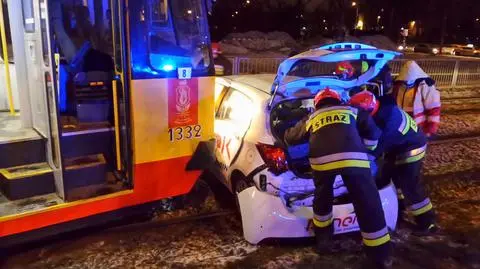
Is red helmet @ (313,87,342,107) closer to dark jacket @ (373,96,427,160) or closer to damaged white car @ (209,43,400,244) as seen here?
damaged white car @ (209,43,400,244)

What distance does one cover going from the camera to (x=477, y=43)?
50.5m

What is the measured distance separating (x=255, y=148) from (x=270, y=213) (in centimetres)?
64

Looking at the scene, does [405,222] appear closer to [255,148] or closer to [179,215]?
[255,148]

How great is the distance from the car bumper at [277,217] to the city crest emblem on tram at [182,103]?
0.96 m

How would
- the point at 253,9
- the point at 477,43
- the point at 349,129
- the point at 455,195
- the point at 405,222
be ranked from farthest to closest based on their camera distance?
the point at 477,43 < the point at 253,9 < the point at 455,195 < the point at 405,222 < the point at 349,129

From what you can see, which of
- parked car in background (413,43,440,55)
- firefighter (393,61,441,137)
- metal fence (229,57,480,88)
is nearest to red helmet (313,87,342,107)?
firefighter (393,61,441,137)

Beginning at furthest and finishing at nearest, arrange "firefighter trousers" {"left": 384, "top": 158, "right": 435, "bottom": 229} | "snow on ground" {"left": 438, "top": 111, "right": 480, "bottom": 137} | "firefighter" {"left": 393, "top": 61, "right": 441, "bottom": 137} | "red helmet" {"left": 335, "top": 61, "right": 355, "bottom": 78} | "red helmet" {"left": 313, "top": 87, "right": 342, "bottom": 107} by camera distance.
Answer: "snow on ground" {"left": 438, "top": 111, "right": 480, "bottom": 137} < "firefighter" {"left": 393, "top": 61, "right": 441, "bottom": 137} < "red helmet" {"left": 335, "top": 61, "right": 355, "bottom": 78} < "firefighter trousers" {"left": 384, "top": 158, "right": 435, "bottom": 229} < "red helmet" {"left": 313, "top": 87, "right": 342, "bottom": 107}

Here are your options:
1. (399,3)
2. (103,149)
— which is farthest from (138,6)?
(399,3)

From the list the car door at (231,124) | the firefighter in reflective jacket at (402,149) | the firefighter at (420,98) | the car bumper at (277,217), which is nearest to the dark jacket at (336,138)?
the firefighter in reflective jacket at (402,149)

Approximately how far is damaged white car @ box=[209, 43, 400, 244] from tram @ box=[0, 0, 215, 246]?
448 mm

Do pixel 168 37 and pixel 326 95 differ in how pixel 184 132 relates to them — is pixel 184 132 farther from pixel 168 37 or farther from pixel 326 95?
pixel 326 95

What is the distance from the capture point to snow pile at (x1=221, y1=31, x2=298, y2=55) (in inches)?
1019

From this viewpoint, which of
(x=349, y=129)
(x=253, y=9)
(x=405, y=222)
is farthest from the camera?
(x=253, y=9)

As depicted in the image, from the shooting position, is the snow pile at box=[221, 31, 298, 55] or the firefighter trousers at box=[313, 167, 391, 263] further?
the snow pile at box=[221, 31, 298, 55]
